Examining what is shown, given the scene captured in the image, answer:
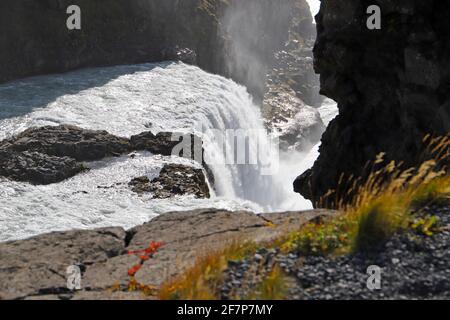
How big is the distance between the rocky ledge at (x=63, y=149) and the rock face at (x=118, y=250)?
17068 mm

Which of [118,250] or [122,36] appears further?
[122,36]

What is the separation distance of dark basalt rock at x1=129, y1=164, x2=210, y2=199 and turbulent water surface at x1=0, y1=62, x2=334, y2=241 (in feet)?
2.01

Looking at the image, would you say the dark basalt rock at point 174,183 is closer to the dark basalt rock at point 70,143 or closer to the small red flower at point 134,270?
the dark basalt rock at point 70,143

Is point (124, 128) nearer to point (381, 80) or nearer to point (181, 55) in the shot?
point (381, 80)

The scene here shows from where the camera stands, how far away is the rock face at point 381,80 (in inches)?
803

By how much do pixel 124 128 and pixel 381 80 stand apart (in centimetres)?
1783

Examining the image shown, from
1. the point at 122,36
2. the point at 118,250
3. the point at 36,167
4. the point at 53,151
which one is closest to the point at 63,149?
the point at 53,151

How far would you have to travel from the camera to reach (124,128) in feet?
119

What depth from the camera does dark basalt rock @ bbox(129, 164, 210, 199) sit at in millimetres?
28188

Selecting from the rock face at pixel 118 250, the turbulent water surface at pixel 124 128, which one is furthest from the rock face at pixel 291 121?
the rock face at pixel 118 250

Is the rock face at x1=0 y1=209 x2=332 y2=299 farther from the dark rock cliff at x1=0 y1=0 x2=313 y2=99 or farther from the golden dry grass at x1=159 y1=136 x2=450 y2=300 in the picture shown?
the dark rock cliff at x1=0 y1=0 x2=313 y2=99

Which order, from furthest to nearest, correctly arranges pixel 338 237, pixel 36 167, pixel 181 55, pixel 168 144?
pixel 181 55 < pixel 168 144 < pixel 36 167 < pixel 338 237

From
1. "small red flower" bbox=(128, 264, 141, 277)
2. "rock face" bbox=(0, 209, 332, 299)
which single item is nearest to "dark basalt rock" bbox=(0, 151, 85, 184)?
"rock face" bbox=(0, 209, 332, 299)

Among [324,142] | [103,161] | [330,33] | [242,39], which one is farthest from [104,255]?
[242,39]
